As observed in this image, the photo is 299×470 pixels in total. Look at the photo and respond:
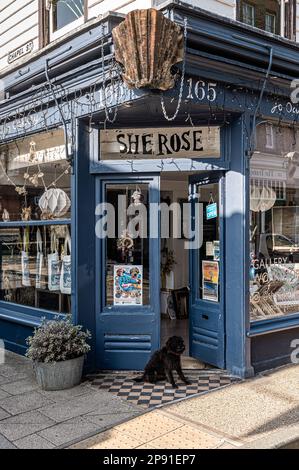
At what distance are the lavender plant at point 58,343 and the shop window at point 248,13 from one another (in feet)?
15.3

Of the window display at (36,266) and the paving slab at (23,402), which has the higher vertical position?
the window display at (36,266)

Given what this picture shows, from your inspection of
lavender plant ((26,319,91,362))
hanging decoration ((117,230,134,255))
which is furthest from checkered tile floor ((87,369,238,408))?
hanging decoration ((117,230,134,255))

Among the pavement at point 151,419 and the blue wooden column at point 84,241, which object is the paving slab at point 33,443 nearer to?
the pavement at point 151,419

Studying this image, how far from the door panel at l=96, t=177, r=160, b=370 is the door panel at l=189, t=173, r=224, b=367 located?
720 mm

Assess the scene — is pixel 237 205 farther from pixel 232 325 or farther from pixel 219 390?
pixel 219 390

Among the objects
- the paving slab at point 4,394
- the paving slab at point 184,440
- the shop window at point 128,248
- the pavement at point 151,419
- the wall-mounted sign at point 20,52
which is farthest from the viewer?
the wall-mounted sign at point 20,52

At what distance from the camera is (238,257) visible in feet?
18.6

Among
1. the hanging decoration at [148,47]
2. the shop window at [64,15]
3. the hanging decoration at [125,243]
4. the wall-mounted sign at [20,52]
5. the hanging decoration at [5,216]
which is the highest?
the shop window at [64,15]

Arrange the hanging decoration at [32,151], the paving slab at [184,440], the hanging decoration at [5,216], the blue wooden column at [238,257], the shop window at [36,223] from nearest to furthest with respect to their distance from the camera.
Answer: the paving slab at [184,440] < the blue wooden column at [238,257] < the shop window at [36,223] < the hanging decoration at [32,151] < the hanging decoration at [5,216]

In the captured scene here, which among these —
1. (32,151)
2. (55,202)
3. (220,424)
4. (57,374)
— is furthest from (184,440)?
(32,151)

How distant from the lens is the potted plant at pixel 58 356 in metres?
5.18

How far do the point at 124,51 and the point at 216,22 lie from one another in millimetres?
1191

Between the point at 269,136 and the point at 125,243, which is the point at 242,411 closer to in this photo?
the point at 125,243

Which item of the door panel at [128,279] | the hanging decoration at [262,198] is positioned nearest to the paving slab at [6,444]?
the door panel at [128,279]
